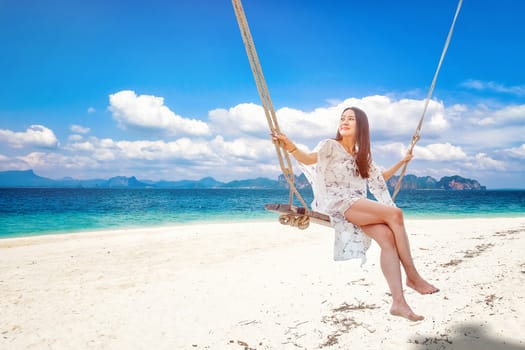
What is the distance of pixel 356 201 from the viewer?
269cm

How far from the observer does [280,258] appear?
28.4 feet

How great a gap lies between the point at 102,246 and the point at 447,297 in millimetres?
9745

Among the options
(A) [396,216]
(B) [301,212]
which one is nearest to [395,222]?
(A) [396,216]

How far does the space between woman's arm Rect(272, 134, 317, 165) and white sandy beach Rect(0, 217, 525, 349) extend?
91.1 inches

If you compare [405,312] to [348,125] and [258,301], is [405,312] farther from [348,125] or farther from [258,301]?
[258,301]

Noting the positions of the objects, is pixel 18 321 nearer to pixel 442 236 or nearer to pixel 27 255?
pixel 27 255

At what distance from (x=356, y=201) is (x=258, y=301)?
12.1 feet

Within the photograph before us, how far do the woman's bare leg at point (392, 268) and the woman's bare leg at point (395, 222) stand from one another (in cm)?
4

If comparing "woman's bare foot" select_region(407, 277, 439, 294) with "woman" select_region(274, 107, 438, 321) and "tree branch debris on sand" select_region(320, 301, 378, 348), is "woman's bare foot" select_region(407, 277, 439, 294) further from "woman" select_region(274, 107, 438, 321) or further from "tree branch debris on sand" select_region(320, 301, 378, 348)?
"tree branch debris on sand" select_region(320, 301, 378, 348)

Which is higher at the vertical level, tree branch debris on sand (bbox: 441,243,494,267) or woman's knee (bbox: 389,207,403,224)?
woman's knee (bbox: 389,207,403,224)

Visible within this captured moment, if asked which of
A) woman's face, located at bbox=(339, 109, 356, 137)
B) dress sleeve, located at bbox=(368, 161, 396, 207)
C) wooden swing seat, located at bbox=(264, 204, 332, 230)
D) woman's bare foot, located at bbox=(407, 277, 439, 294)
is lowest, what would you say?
woman's bare foot, located at bbox=(407, 277, 439, 294)

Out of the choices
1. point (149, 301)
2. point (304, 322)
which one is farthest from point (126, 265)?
point (304, 322)

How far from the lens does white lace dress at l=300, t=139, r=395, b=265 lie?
2.77m

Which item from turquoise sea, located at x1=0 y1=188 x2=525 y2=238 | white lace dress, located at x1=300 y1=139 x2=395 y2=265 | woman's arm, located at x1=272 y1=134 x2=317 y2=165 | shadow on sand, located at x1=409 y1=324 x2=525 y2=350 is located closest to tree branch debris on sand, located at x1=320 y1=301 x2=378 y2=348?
shadow on sand, located at x1=409 y1=324 x2=525 y2=350
